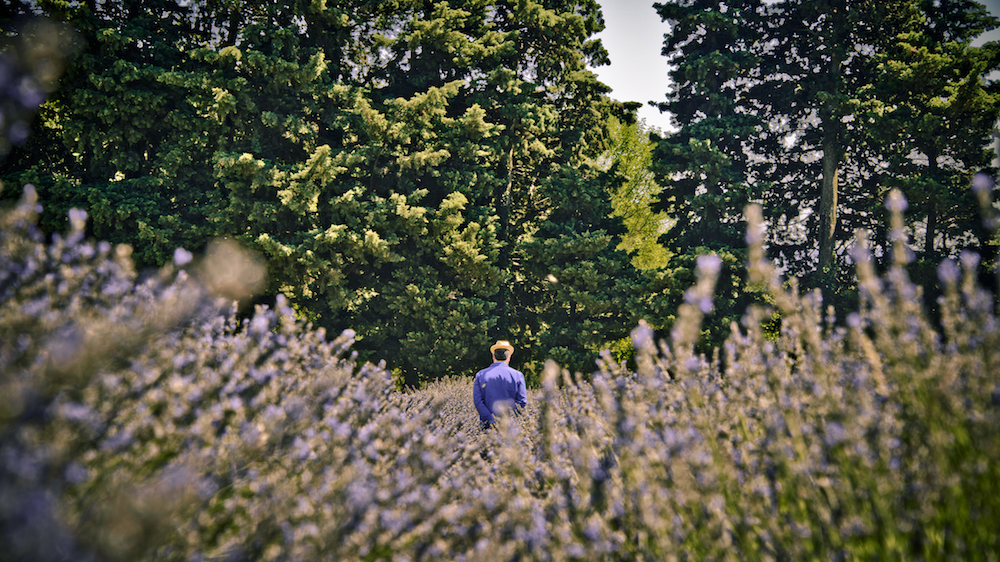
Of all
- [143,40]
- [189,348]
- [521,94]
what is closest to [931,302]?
[521,94]

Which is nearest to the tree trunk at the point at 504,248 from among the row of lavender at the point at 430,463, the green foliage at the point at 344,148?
the green foliage at the point at 344,148

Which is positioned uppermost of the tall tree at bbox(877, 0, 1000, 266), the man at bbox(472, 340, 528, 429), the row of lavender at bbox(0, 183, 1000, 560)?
the tall tree at bbox(877, 0, 1000, 266)

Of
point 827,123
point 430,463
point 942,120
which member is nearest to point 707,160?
point 827,123

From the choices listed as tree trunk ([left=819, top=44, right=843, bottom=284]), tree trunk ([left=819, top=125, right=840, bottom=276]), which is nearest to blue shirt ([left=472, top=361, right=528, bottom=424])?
tree trunk ([left=819, top=44, right=843, bottom=284])

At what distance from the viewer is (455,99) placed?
42.4ft

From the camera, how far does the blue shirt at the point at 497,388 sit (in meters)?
5.20

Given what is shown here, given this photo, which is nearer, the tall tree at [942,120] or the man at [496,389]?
the man at [496,389]

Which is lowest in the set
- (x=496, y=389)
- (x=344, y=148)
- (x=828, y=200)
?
(x=496, y=389)

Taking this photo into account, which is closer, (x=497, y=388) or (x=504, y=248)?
(x=497, y=388)

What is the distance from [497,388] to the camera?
17.0 ft

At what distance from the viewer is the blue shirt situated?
5.20 m

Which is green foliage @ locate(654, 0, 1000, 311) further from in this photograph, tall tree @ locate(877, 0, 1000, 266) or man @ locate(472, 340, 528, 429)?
man @ locate(472, 340, 528, 429)

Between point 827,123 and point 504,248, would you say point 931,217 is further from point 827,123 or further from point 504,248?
point 504,248

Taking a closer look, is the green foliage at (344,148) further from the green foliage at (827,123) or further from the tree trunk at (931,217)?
the tree trunk at (931,217)
